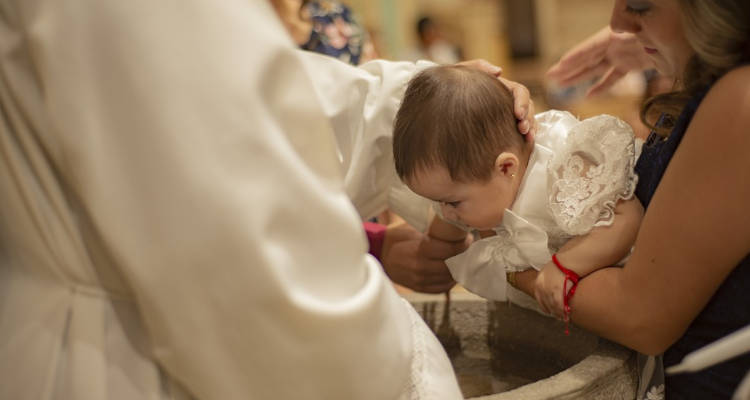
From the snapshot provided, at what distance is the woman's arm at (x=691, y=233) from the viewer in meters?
0.93

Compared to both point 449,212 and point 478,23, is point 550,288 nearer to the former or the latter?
point 449,212

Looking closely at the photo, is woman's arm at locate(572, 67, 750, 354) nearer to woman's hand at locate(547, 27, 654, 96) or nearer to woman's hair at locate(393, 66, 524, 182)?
woman's hair at locate(393, 66, 524, 182)

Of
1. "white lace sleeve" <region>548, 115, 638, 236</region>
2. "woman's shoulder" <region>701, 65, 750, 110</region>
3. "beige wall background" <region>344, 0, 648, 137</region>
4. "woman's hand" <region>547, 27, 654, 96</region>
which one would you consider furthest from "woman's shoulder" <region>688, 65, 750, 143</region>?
"beige wall background" <region>344, 0, 648, 137</region>

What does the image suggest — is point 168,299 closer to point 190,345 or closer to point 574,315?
point 190,345

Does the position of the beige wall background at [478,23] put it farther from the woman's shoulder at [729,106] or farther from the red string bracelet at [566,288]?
the woman's shoulder at [729,106]

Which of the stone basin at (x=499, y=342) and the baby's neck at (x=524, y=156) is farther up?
the baby's neck at (x=524, y=156)

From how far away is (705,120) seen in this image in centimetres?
95

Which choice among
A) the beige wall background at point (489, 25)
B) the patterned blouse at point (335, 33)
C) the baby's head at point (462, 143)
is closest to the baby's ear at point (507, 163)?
the baby's head at point (462, 143)

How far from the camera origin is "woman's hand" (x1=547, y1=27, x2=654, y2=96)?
158 centimetres

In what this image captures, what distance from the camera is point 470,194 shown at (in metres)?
1.27

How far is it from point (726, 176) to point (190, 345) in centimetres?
72

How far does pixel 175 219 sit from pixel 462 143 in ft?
2.12

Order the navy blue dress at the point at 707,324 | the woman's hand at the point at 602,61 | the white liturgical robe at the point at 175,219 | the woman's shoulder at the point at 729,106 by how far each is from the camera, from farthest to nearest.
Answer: the woman's hand at the point at 602,61 → the navy blue dress at the point at 707,324 → the woman's shoulder at the point at 729,106 → the white liturgical robe at the point at 175,219

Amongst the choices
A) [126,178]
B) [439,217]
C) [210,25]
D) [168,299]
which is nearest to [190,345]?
[168,299]
